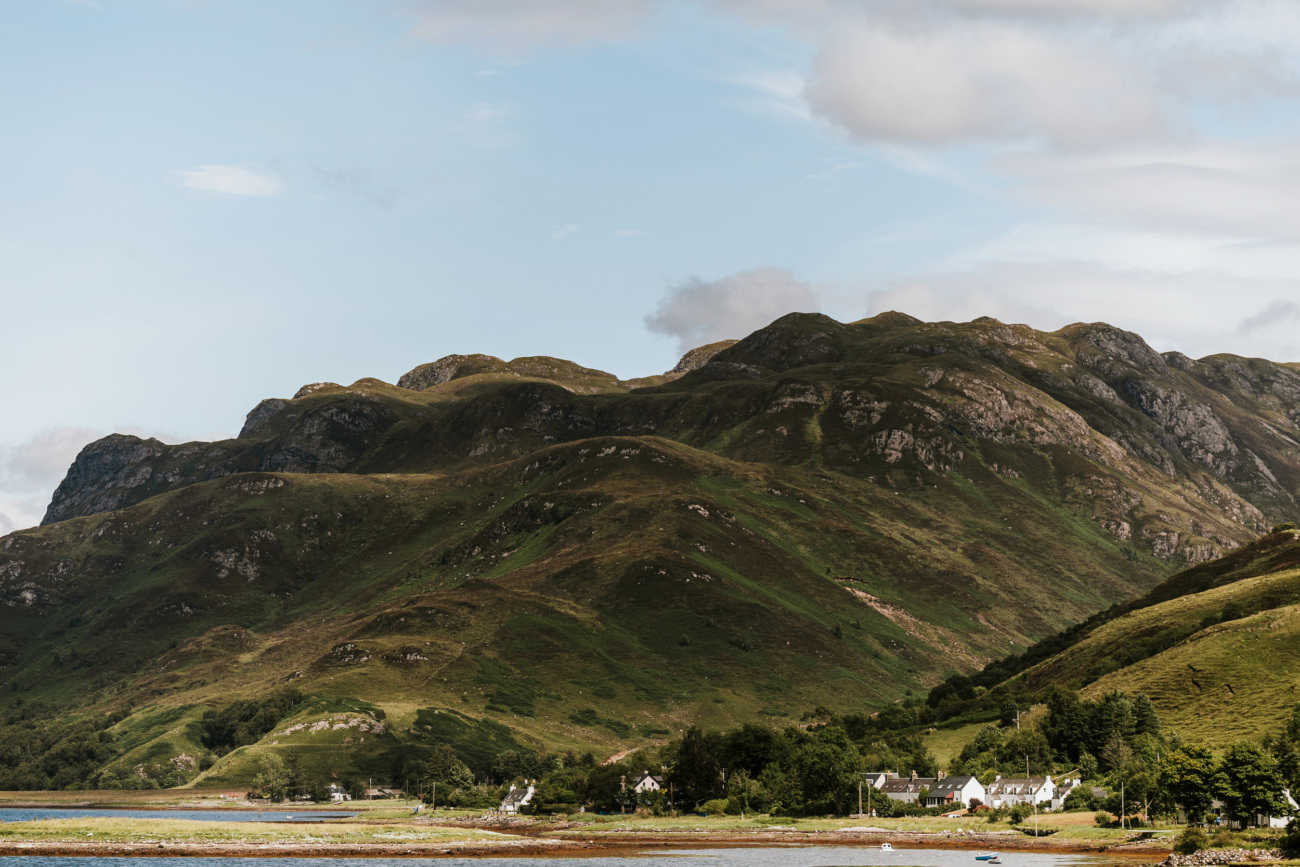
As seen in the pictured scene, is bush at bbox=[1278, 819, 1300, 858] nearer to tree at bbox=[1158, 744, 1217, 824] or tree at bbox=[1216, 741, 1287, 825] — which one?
tree at bbox=[1216, 741, 1287, 825]

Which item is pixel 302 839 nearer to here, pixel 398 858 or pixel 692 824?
pixel 398 858

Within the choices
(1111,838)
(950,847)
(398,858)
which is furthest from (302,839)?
(1111,838)

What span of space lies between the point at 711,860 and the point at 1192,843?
5387 centimetres

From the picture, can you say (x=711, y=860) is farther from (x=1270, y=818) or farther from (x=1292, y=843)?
(x=1270, y=818)

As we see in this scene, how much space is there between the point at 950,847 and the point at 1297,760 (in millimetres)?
44214

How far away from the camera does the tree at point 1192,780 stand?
145250 mm

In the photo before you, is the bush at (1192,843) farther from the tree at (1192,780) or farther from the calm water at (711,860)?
the tree at (1192,780)

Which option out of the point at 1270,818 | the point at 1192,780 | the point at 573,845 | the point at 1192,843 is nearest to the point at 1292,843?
the point at 1192,843

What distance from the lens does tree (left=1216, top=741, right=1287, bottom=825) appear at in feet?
461

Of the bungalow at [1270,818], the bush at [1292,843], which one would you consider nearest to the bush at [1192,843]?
the bush at [1292,843]

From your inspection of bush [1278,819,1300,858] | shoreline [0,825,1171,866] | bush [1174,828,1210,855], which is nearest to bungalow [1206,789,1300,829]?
shoreline [0,825,1171,866]

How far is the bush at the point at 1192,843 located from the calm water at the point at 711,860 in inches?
285

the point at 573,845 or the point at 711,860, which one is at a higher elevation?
the point at 711,860

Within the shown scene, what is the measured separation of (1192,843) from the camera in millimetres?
122125
